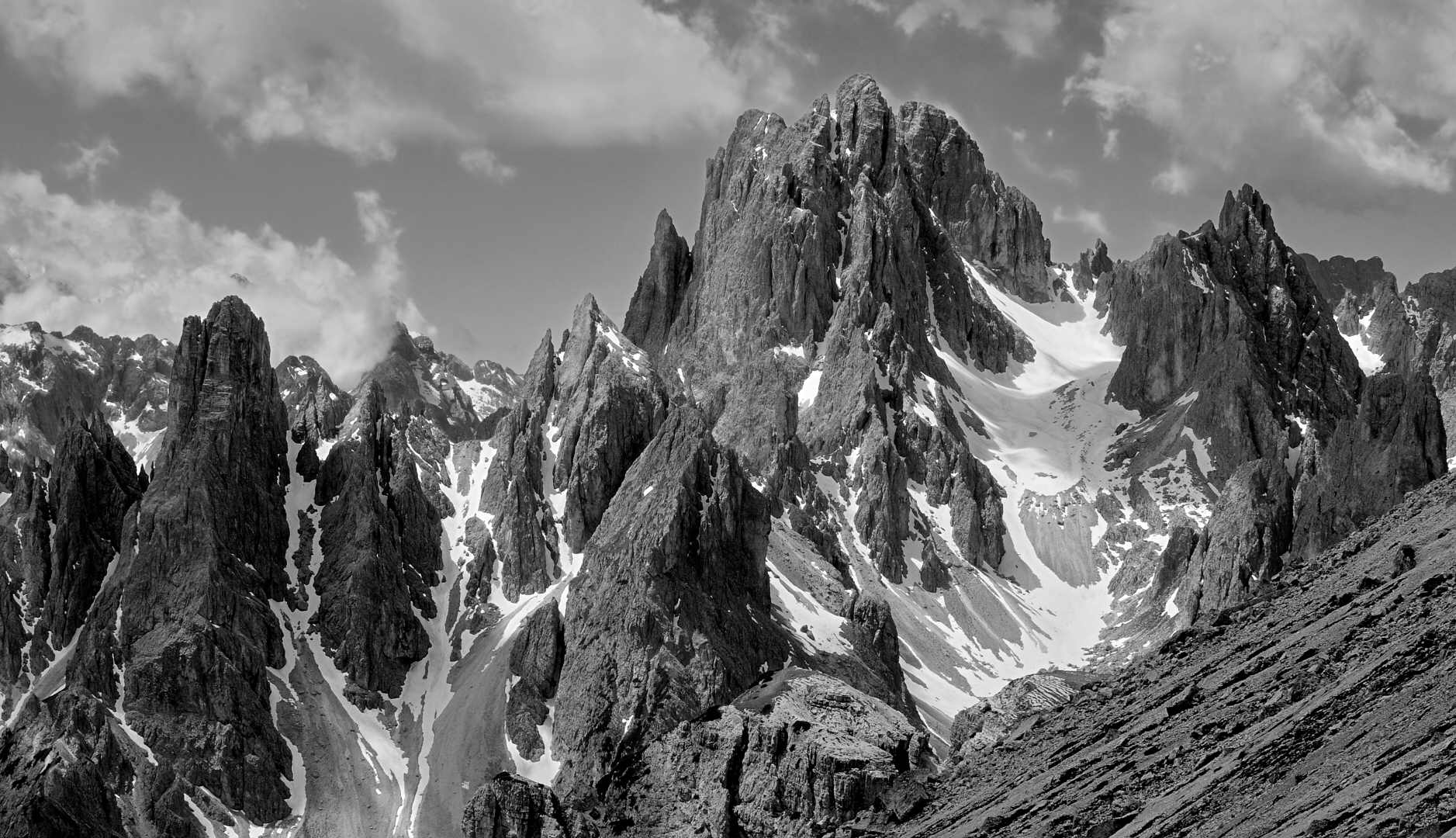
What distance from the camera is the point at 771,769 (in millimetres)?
62656

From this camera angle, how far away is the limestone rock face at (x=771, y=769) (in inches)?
2383

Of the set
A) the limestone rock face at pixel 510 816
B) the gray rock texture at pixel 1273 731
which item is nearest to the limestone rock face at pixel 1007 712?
the gray rock texture at pixel 1273 731

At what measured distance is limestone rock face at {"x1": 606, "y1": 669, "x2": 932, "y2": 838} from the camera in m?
60.5

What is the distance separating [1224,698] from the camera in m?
47.5

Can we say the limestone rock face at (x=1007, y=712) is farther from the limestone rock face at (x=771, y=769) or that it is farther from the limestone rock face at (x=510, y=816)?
the limestone rock face at (x=510, y=816)

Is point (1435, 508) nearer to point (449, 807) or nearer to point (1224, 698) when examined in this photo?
point (1224, 698)

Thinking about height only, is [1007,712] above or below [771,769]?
below

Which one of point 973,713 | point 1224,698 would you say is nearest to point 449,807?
point 973,713

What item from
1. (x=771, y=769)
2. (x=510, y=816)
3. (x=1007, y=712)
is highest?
(x=510, y=816)

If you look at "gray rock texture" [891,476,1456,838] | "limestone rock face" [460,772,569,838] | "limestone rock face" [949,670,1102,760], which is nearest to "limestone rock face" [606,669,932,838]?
"limestone rock face" [949,670,1102,760]

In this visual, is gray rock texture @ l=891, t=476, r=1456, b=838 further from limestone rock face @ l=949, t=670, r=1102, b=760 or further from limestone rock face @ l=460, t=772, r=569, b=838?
limestone rock face @ l=460, t=772, r=569, b=838

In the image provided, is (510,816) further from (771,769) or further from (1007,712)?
(1007,712)

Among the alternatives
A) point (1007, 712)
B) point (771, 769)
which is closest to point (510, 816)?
point (771, 769)

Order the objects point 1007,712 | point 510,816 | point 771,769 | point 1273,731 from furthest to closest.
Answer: point 510,816 → point 771,769 → point 1007,712 → point 1273,731
